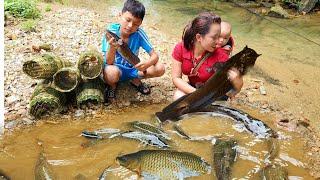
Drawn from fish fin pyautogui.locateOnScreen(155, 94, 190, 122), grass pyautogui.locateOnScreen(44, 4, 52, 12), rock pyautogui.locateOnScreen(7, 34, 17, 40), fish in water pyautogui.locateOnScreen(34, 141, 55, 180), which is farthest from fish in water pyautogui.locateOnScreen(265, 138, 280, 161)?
grass pyautogui.locateOnScreen(44, 4, 52, 12)

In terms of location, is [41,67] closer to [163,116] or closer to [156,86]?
[163,116]

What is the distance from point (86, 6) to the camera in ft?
31.8

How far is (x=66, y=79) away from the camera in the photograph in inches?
177

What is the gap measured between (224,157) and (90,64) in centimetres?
172

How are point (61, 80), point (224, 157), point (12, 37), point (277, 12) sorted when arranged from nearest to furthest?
point (224, 157)
point (61, 80)
point (12, 37)
point (277, 12)

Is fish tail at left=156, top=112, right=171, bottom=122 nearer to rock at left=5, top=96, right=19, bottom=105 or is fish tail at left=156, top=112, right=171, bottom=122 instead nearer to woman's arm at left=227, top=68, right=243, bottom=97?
woman's arm at left=227, top=68, right=243, bottom=97

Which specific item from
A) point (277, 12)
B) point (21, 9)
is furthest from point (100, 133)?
point (277, 12)

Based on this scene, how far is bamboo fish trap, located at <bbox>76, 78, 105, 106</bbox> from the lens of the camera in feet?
14.4

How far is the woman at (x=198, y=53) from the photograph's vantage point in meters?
4.09

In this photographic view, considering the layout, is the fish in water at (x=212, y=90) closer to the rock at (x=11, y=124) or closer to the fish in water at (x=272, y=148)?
the fish in water at (x=272, y=148)

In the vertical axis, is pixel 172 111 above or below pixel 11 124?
above

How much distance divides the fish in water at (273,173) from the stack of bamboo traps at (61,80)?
6.05 ft

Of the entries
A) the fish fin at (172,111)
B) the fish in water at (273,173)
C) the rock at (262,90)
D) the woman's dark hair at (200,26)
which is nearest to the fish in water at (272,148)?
the fish in water at (273,173)

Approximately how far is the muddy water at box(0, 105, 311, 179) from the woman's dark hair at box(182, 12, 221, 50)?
85 cm
